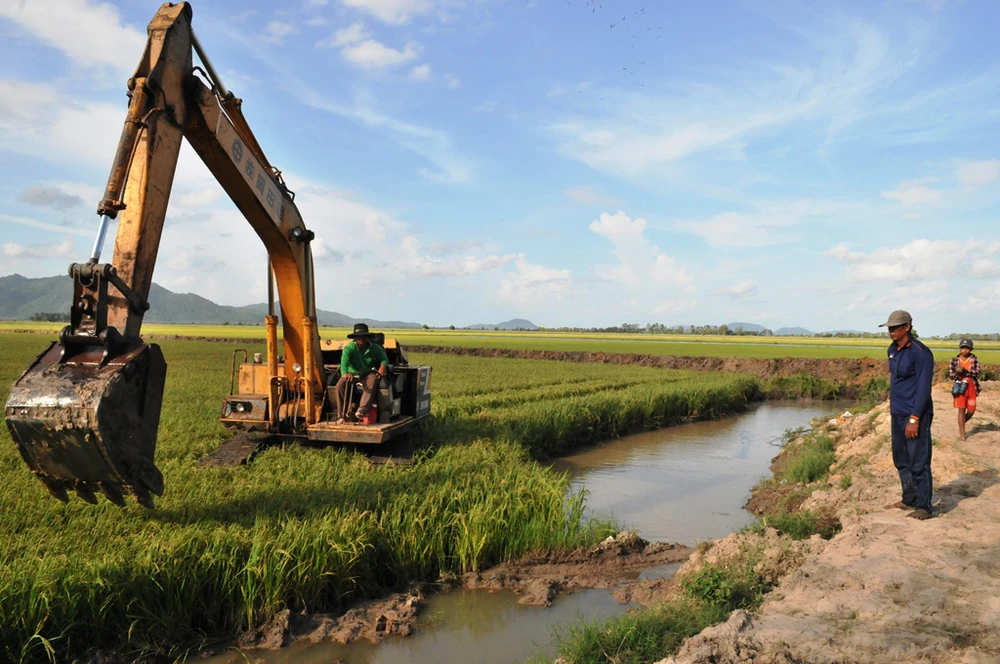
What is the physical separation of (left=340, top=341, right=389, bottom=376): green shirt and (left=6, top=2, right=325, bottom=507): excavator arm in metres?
2.67

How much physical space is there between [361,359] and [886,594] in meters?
6.53

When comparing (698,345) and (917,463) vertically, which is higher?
(698,345)

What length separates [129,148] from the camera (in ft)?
18.1

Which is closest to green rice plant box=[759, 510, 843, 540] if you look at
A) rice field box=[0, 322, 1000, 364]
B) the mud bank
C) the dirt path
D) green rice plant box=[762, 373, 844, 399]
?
the dirt path

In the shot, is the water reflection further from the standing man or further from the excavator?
the excavator

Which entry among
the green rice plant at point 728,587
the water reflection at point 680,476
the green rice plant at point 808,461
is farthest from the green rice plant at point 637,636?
the green rice plant at point 808,461

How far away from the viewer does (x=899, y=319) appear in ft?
22.6

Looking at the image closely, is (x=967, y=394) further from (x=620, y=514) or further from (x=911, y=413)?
(x=620, y=514)

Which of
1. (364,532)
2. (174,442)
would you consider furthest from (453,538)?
(174,442)

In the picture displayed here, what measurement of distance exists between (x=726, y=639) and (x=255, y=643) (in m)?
3.32

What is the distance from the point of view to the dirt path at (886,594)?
3.95m

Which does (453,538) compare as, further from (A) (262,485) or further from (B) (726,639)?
(B) (726,639)

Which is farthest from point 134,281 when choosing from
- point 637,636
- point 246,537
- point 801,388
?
point 801,388

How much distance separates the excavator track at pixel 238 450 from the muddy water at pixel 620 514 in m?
3.71
